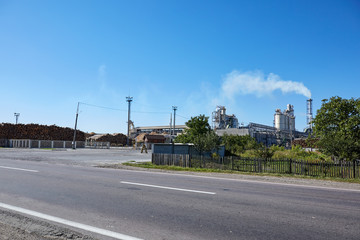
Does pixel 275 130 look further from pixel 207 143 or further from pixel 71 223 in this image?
pixel 71 223

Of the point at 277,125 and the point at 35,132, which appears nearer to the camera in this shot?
the point at 35,132

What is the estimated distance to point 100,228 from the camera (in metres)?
4.54

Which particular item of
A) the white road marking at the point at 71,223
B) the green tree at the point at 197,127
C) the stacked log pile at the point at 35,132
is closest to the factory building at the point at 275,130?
the green tree at the point at 197,127

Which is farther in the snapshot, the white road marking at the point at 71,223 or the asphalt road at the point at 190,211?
the asphalt road at the point at 190,211

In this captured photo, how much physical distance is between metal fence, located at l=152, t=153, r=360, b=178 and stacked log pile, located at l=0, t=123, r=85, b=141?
51072 millimetres

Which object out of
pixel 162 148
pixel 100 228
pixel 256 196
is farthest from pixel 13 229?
pixel 162 148

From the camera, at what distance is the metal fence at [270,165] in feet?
44.6

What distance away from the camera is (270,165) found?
1593 centimetres

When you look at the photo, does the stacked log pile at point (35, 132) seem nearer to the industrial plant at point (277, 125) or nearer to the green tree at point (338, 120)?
the industrial plant at point (277, 125)

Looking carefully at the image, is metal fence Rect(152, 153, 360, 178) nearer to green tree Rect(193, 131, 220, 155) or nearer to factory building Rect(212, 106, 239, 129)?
green tree Rect(193, 131, 220, 155)

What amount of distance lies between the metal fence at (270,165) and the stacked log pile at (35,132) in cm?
5107

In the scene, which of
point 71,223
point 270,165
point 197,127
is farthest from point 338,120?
point 71,223

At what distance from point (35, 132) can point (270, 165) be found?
196 feet

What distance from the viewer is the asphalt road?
450cm
